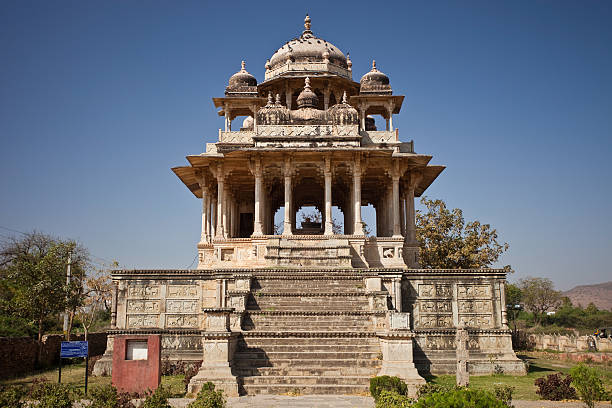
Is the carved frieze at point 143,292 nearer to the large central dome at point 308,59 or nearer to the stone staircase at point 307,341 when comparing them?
the stone staircase at point 307,341

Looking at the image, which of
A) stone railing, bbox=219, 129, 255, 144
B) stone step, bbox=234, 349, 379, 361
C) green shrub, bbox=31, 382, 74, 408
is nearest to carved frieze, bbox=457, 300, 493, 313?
stone step, bbox=234, 349, 379, 361

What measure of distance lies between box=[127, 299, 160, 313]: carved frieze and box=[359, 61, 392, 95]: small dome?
1852 cm

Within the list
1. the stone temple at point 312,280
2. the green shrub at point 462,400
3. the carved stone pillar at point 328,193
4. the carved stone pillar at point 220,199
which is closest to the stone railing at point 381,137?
the stone temple at point 312,280

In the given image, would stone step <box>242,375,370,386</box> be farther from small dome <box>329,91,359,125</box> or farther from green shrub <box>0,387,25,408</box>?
small dome <box>329,91,359,125</box>

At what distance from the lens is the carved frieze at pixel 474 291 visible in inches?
752

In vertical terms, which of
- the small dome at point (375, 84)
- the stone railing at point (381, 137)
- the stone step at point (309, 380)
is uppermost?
the small dome at point (375, 84)

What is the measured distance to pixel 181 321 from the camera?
18.9m

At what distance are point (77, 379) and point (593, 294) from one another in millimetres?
174043

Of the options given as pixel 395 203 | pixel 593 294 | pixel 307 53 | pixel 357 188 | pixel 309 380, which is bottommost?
pixel 309 380

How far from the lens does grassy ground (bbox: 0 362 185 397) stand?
1479cm

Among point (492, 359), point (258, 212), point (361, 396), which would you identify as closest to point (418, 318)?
point (492, 359)

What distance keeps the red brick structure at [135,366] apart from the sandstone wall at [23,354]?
7.60m

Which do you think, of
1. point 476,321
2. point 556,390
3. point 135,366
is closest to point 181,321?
point 135,366

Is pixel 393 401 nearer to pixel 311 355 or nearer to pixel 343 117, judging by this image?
pixel 311 355
